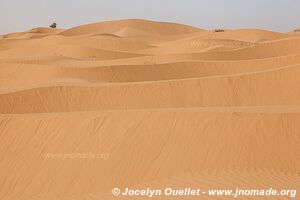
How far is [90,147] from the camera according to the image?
A: 7031 millimetres

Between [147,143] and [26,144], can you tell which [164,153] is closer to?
[147,143]

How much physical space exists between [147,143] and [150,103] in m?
5.19

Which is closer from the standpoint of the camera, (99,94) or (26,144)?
(26,144)

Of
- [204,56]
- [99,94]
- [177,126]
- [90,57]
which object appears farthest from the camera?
[90,57]

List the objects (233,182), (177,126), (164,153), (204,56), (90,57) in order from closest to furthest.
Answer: (233,182) < (164,153) < (177,126) < (204,56) < (90,57)

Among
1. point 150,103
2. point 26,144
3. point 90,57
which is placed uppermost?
point 26,144

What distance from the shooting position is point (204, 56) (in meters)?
21.3

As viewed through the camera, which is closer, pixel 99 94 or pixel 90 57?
pixel 99 94

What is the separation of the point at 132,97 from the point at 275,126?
214 inches

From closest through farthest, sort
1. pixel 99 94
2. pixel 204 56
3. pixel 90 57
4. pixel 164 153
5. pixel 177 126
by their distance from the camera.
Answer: pixel 164 153
pixel 177 126
pixel 99 94
pixel 204 56
pixel 90 57

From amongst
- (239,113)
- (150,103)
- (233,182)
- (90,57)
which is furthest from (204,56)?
(233,182)

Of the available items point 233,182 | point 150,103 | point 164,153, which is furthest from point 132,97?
point 233,182

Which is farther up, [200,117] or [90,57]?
[200,117]

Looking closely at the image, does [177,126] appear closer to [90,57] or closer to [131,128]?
[131,128]
